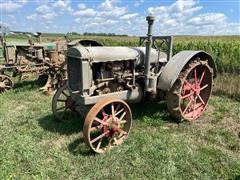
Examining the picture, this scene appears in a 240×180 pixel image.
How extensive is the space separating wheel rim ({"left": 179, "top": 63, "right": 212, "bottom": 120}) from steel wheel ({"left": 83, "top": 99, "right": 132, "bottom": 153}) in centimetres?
136

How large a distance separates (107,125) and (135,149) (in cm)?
59

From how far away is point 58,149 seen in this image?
14.4ft

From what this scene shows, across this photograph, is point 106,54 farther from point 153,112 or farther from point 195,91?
point 195,91

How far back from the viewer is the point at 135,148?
172 inches

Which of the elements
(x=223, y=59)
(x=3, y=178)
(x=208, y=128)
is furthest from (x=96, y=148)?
(x=223, y=59)

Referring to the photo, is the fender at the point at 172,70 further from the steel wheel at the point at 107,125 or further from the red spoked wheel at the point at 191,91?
the steel wheel at the point at 107,125

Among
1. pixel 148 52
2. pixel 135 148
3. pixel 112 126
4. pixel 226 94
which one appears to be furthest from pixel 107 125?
pixel 226 94

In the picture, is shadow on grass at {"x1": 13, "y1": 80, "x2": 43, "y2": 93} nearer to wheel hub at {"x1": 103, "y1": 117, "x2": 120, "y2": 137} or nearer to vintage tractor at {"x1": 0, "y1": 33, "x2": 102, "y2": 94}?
vintage tractor at {"x1": 0, "y1": 33, "x2": 102, "y2": 94}

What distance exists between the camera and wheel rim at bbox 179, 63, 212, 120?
5.52 m

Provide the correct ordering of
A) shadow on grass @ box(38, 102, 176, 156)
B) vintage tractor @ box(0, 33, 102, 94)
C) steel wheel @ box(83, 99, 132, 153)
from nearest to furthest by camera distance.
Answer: steel wheel @ box(83, 99, 132, 153) → shadow on grass @ box(38, 102, 176, 156) → vintage tractor @ box(0, 33, 102, 94)

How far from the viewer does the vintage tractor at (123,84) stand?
4.39 m

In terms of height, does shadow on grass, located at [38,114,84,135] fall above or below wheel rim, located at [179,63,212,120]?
below

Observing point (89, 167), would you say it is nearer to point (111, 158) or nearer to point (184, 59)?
point (111, 158)

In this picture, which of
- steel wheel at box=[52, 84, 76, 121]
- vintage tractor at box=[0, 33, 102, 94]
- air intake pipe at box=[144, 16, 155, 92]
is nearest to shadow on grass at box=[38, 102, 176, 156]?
steel wheel at box=[52, 84, 76, 121]
